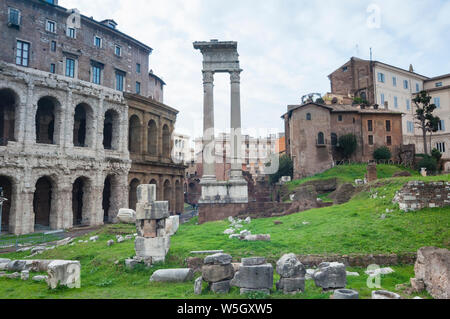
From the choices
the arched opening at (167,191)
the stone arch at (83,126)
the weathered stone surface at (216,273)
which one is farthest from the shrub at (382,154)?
the weathered stone surface at (216,273)

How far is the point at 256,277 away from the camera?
7488mm

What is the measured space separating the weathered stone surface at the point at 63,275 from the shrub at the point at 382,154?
39.5 meters

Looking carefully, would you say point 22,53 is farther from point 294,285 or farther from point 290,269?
point 294,285

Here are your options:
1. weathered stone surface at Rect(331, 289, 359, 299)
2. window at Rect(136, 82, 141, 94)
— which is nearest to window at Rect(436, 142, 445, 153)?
window at Rect(136, 82, 141, 94)

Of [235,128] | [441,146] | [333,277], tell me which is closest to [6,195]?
[235,128]

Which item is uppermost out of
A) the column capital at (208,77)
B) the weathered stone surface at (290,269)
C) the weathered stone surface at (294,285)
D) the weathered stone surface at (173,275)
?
the column capital at (208,77)

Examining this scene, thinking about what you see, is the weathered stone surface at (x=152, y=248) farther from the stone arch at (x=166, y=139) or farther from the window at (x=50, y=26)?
the stone arch at (x=166, y=139)

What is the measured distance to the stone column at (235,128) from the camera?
22336 mm

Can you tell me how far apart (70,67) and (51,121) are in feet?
16.2

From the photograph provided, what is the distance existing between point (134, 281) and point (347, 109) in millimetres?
38597

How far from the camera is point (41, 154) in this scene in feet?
78.5

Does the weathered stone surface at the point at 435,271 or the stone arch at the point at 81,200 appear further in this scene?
the stone arch at the point at 81,200

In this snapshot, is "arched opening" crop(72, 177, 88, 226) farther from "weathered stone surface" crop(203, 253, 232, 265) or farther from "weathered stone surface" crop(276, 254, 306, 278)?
"weathered stone surface" crop(276, 254, 306, 278)

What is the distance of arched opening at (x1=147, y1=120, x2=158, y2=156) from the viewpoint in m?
34.5
